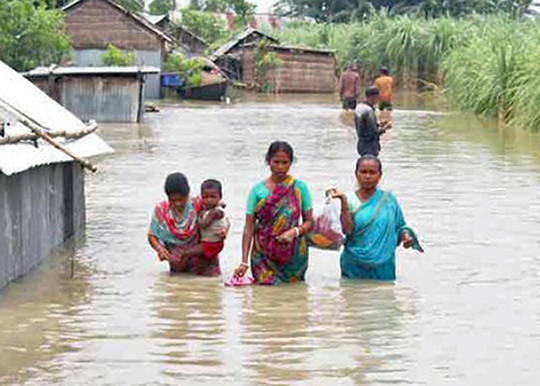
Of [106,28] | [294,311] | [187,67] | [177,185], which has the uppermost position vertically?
[106,28]

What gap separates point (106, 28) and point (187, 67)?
109 inches

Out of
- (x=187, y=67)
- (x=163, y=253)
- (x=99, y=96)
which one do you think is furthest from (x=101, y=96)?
(x=163, y=253)

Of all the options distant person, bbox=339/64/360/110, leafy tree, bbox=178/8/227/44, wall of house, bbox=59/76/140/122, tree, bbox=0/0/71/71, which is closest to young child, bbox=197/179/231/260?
wall of house, bbox=59/76/140/122

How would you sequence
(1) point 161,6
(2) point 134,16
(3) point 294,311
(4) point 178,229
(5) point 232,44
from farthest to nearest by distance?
(1) point 161,6, (5) point 232,44, (2) point 134,16, (4) point 178,229, (3) point 294,311

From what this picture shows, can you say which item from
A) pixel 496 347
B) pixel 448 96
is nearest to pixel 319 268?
pixel 496 347

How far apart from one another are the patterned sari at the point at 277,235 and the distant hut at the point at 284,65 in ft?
118

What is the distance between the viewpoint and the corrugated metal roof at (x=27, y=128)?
8273mm

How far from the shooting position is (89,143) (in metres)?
10.8

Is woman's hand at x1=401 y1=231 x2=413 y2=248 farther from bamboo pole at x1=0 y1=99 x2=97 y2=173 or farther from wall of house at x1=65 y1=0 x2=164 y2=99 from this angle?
wall of house at x1=65 y1=0 x2=164 y2=99

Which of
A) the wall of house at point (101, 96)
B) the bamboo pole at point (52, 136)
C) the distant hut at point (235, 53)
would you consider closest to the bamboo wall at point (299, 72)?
the distant hut at point (235, 53)

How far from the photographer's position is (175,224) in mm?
9234

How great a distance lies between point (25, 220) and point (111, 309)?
3.79ft

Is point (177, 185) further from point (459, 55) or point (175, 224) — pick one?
point (459, 55)

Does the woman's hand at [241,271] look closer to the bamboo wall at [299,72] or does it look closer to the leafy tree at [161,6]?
the bamboo wall at [299,72]
